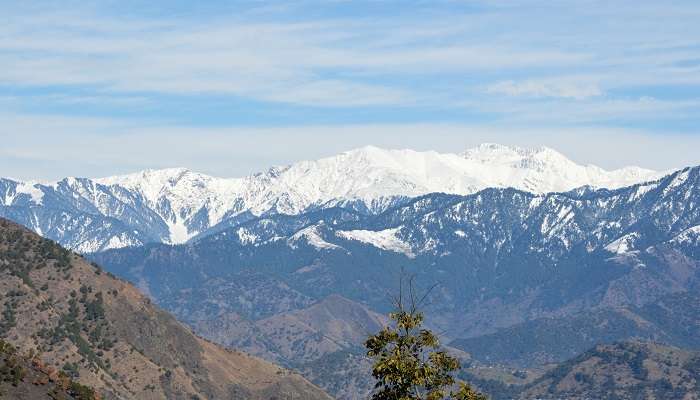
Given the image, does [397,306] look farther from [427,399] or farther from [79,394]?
[79,394]

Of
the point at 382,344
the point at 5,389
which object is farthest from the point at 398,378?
the point at 5,389

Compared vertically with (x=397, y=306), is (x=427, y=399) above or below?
below

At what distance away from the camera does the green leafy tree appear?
9388 centimetres

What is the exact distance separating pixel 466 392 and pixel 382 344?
7014 mm

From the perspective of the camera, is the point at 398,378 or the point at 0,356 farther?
the point at 0,356

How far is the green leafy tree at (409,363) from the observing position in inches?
3696

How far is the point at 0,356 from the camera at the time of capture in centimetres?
17788

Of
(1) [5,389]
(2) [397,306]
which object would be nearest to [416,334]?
(2) [397,306]

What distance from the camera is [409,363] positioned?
309 ft

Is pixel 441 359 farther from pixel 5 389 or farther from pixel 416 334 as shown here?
pixel 5 389

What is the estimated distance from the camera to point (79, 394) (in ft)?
583

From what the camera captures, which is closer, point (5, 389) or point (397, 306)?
point (397, 306)

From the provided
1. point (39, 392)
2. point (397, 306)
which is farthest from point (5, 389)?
point (397, 306)

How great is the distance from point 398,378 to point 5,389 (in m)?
89.6
